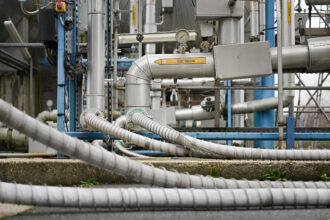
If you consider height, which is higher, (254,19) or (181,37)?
(254,19)

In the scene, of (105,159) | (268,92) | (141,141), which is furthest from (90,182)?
(268,92)

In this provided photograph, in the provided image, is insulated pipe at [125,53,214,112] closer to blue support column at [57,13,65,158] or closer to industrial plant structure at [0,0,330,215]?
industrial plant structure at [0,0,330,215]

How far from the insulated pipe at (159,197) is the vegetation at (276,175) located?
603mm

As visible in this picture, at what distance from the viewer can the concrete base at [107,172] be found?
2.26 m

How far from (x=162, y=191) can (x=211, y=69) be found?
2268 millimetres

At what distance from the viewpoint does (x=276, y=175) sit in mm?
2355

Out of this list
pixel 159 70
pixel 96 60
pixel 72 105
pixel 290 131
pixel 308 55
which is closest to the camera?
pixel 290 131

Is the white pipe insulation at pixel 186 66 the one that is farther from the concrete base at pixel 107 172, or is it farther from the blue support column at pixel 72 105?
the concrete base at pixel 107 172

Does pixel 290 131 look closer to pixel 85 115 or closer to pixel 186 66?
pixel 186 66

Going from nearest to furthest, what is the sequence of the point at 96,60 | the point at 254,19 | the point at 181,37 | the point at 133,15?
the point at 181,37
the point at 96,60
the point at 254,19
the point at 133,15

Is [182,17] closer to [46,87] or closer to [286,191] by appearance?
[46,87]

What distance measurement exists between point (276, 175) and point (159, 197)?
104 centimetres

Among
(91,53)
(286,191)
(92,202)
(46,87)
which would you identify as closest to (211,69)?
(91,53)

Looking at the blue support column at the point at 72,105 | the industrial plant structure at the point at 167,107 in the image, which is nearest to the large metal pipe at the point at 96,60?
the industrial plant structure at the point at 167,107
